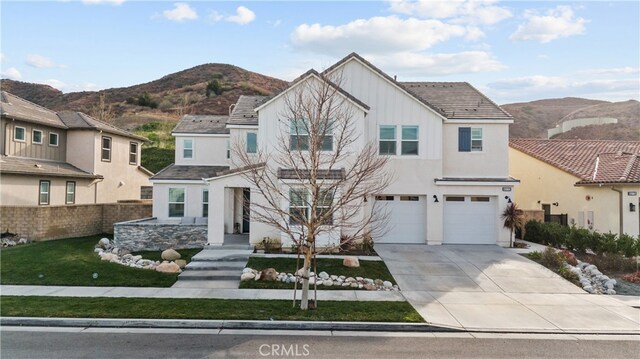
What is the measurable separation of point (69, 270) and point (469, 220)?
16.4 metres

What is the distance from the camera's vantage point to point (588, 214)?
19828mm

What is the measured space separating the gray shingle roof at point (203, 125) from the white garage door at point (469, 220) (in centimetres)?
1250

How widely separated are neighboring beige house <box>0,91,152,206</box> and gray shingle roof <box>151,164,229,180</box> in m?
6.05

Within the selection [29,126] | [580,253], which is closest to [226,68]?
[29,126]

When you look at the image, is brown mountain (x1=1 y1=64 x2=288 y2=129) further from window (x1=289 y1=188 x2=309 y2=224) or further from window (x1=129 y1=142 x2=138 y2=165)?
window (x1=289 y1=188 x2=309 y2=224)

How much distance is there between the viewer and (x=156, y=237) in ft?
57.5

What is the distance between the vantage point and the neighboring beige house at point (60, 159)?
66.9 feet

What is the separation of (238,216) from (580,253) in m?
15.1

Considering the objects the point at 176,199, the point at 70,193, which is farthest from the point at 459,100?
the point at 70,193

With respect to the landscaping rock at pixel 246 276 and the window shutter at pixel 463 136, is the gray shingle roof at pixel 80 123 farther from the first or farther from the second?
the window shutter at pixel 463 136

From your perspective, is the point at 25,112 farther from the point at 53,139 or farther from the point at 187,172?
the point at 187,172

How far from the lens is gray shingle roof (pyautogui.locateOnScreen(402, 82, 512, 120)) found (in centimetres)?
1938

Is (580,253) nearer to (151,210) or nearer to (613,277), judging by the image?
(613,277)

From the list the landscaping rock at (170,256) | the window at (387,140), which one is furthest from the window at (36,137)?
the window at (387,140)
